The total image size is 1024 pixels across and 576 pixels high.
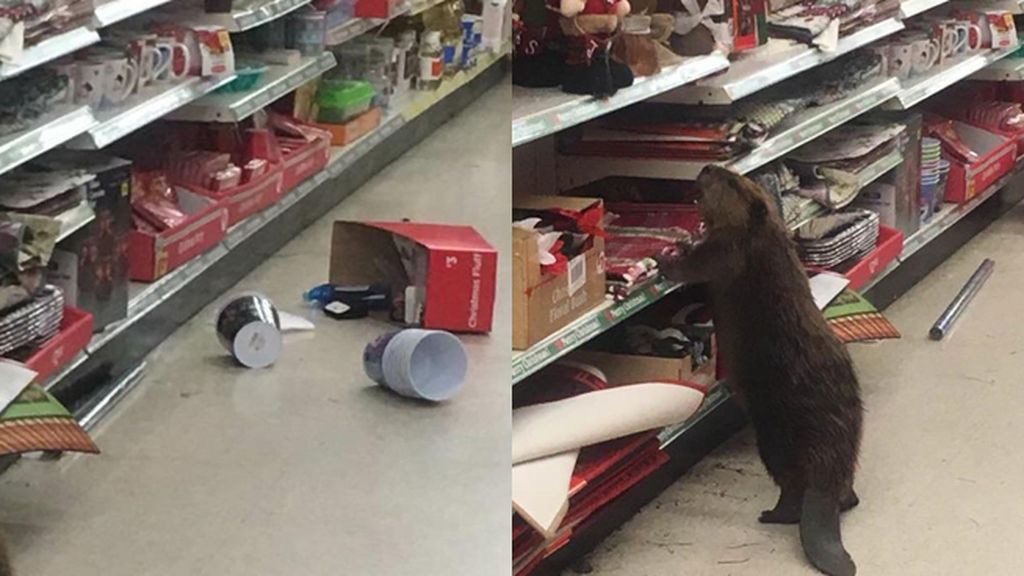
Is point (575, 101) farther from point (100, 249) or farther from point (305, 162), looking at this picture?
point (305, 162)

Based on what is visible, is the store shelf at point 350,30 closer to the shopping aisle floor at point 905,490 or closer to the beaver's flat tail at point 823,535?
the shopping aisle floor at point 905,490

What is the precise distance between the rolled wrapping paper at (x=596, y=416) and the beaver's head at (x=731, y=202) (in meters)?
0.34

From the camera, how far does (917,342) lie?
4.02 meters

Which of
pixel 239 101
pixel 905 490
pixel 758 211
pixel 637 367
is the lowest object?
pixel 905 490

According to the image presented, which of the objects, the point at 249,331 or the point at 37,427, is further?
the point at 249,331

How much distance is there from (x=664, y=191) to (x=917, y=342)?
3.61 feet

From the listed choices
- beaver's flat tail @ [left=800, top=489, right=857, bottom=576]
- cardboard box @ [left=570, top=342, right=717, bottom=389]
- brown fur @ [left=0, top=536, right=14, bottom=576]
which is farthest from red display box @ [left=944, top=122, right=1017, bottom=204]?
brown fur @ [left=0, top=536, right=14, bottom=576]

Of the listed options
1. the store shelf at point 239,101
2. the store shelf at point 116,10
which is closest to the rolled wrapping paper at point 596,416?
the store shelf at point 116,10

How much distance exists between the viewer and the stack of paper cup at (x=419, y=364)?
3.00 metres

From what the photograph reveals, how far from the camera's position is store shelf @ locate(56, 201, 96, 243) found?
106 inches

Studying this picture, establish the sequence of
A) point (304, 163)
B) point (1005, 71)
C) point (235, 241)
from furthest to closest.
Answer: point (1005, 71) < point (304, 163) < point (235, 241)

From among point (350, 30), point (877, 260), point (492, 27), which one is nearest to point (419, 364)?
point (877, 260)

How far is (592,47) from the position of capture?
2.78m

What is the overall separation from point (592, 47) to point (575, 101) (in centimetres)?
15
